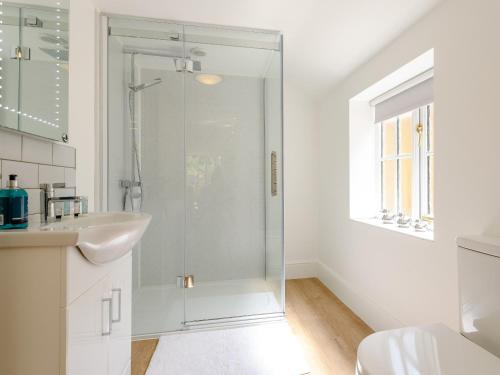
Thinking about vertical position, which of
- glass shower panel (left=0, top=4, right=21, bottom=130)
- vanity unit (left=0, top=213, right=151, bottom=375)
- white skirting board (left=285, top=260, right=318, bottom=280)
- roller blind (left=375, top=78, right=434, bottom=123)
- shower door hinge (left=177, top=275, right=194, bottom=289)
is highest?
roller blind (left=375, top=78, right=434, bottom=123)

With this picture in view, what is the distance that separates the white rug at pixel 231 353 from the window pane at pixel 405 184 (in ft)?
4.27

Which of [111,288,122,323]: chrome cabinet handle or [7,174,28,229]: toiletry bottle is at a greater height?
[7,174,28,229]: toiletry bottle

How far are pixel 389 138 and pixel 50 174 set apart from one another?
94.6 inches

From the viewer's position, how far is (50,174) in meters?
1.18

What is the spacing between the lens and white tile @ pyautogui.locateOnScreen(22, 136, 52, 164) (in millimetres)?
1024

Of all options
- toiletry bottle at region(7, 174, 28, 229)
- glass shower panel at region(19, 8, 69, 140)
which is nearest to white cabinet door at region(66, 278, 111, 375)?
toiletry bottle at region(7, 174, 28, 229)

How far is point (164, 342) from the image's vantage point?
1.72m

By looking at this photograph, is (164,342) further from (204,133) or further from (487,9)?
(487,9)

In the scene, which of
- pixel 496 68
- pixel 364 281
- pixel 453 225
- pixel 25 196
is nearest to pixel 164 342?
pixel 25 196

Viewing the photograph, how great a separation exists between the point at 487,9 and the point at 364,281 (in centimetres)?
178

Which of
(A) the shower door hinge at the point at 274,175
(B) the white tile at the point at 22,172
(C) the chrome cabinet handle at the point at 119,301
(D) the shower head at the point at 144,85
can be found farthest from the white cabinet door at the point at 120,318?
(D) the shower head at the point at 144,85

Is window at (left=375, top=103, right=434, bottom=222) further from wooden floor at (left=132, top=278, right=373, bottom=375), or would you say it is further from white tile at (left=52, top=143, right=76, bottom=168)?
white tile at (left=52, top=143, right=76, bottom=168)

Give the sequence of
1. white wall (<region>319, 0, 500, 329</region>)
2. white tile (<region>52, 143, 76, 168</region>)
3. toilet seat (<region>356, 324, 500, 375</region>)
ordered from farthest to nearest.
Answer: white tile (<region>52, 143, 76, 168</region>)
white wall (<region>319, 0, 500, 329</region>)
toilet seat (<region>356, 324, 500, 375</region>)

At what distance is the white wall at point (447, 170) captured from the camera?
1.12 metres
